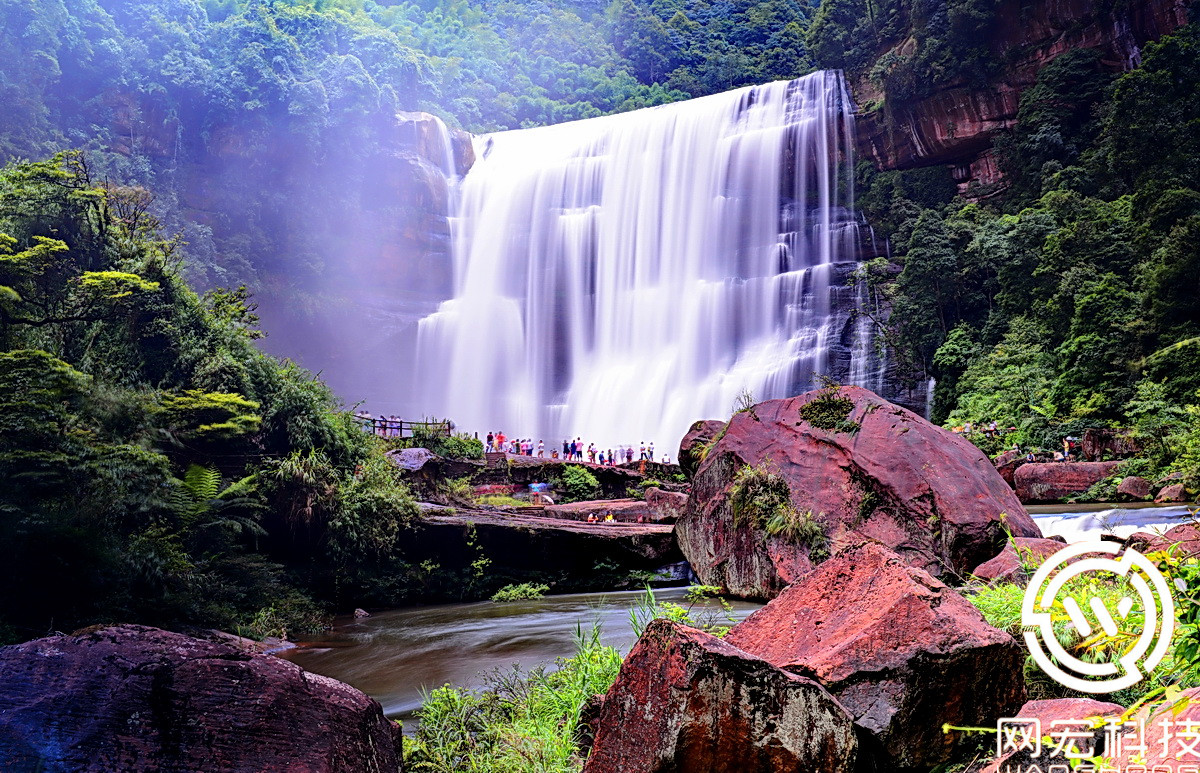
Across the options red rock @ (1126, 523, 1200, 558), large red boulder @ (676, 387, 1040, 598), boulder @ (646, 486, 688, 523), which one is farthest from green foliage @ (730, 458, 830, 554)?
boulder @ (646, 486, 688, 523)

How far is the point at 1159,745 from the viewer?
2.02 metres

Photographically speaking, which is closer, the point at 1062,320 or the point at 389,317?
the point at 1062,320

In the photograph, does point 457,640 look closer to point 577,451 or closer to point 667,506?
point 667,506

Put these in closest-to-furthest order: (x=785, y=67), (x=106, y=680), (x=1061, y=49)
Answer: (x=106, y=680), (x=1061, y=49), (x=785, y=67)

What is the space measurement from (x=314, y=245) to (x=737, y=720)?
43.0 meters

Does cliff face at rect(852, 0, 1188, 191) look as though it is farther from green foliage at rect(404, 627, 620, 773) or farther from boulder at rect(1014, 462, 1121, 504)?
green foliage at rect(404, 627, 620, 773)

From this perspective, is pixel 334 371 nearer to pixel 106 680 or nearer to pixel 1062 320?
pixel 1062 320

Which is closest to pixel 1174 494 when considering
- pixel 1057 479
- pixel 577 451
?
pixel 1057 479

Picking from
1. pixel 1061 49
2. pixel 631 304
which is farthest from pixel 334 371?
pixel 1061 49

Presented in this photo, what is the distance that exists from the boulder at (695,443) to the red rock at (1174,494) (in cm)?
828

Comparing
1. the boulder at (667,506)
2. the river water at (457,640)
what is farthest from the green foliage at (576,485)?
the river water at (457,640)

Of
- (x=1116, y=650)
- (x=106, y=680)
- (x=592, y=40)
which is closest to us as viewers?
(x=106, y=680)

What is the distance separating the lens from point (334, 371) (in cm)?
4278

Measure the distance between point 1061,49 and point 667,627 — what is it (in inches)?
1550
